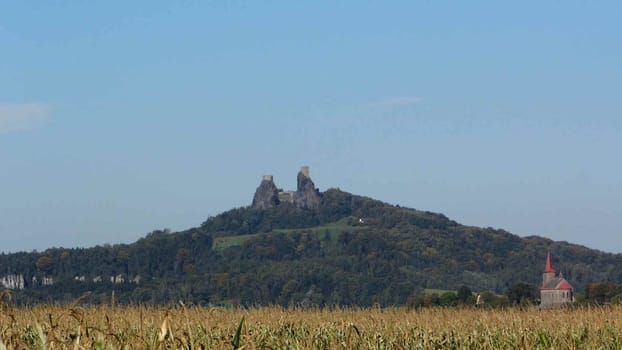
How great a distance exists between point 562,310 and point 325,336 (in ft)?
35.5

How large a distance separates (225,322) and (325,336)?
4.18 meters

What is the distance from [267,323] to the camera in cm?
2462

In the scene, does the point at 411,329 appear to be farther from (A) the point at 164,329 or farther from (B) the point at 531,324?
(A) the point at 164,329

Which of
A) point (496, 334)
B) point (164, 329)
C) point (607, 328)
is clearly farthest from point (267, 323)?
point (164, 329)

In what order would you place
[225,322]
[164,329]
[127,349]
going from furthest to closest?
[225,322]
[127,349]
[164,329]

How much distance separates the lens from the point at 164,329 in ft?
17.9

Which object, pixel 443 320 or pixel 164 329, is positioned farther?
pixel 443 320

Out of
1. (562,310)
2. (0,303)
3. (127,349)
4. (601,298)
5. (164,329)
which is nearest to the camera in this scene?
(164,329)

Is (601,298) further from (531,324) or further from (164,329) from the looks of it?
(164,329)

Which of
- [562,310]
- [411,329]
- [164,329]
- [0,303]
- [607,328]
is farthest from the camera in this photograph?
[562,310]

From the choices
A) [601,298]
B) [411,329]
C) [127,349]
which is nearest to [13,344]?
[127,349]

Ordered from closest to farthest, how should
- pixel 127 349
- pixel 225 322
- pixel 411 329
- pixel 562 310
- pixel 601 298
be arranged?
pixel 127 349, pixel 411 329, pixel 225 322, pixel 562 310, pixel 601 298

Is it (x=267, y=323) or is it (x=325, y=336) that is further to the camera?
(x=267, y=323)

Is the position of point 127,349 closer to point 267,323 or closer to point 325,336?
point 325,336
